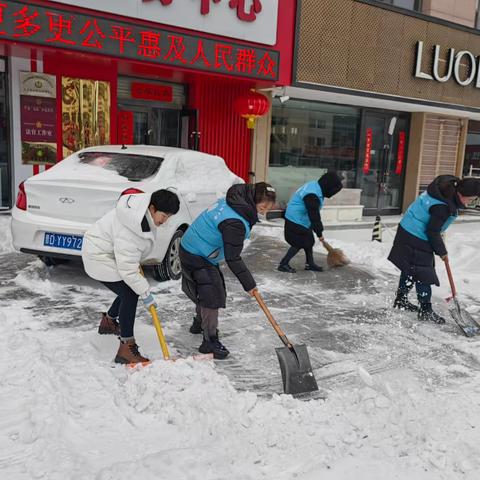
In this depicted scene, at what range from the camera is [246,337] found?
473 cm

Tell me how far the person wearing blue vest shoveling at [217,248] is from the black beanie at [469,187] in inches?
79.5

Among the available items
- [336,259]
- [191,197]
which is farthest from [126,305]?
[336,259]

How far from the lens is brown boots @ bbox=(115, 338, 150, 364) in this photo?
152 inches

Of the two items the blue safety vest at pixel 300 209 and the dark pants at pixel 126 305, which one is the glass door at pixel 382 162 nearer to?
the blue safety vest at pixel 300 209

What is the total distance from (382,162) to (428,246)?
975 centimetres

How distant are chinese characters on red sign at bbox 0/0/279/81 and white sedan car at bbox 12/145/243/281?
6.99ft

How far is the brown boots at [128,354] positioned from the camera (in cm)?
387

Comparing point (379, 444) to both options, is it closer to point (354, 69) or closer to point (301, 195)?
point (301, 195)

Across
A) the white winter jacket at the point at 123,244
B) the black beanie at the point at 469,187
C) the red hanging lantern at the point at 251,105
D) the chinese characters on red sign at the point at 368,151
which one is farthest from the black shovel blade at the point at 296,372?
the chinese characters on red sign at the point at 368,151

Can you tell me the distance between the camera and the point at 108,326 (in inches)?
175

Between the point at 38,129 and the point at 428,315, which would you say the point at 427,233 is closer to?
the point at 428,315

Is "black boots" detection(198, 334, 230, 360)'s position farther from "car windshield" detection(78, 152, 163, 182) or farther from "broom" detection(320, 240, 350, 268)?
"broom" detection(320, 240, 350, 268)

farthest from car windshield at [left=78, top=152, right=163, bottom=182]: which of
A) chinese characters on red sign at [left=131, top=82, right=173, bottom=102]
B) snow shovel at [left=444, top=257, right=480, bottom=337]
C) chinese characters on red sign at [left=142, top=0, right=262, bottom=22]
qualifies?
chinese characters on red sign at [left=131, top=82, right=173, bottom=102]

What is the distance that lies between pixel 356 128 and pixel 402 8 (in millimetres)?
3030
